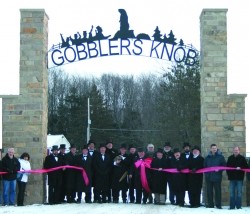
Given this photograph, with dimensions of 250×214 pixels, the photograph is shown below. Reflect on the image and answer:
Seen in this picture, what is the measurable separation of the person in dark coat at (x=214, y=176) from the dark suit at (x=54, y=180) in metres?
4.52

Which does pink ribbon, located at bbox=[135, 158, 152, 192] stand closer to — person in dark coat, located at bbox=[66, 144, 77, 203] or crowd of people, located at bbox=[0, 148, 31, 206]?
person in dark coat, located at bbox=[66, 144, 77, 203]

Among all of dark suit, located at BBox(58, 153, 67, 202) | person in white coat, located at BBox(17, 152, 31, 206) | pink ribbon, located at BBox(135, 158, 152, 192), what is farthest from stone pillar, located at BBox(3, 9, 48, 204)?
pink ribbon, located at BBox(135, 158, 152, 192)

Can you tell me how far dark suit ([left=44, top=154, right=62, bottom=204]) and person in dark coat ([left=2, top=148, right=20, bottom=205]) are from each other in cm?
109

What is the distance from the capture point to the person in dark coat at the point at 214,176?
15.9 m

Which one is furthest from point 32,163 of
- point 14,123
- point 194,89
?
point 194,89

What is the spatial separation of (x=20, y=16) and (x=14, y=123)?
3.49 metres

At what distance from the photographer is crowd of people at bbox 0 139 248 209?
1623 centimetres

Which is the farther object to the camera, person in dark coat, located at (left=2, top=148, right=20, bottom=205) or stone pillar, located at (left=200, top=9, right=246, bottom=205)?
stone pillar, located at (left=200, top=9, right=246, bottom=205)

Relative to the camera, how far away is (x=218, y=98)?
1745cm

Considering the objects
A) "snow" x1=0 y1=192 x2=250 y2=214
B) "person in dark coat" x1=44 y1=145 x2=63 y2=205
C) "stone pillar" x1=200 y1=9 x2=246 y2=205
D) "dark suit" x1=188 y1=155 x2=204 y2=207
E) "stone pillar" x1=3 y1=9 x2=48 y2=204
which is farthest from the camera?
"stone pillar" x1=3 y1=9 x2=48 y2=204

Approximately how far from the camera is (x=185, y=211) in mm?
14719

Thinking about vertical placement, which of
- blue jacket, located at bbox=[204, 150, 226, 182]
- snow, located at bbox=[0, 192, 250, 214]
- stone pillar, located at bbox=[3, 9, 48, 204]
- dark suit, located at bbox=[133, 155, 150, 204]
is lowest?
snow, located at bbox=[0, 192, 250, 214]

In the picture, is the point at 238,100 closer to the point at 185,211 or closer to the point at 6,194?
the point at 185,211

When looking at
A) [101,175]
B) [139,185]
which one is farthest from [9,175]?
[139,185]
